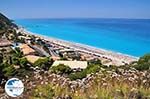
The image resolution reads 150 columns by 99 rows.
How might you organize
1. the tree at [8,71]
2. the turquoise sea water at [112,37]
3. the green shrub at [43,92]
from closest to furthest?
the green shrub at [43,92] < the tree at [8,71] < the turquoise sea water at [112,37]

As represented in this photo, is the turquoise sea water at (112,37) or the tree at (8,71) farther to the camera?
A: the turquoise sea water at (112,37)

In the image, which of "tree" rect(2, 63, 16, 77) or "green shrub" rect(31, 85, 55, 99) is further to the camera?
"tree" rect(2, 63, 16, 77)

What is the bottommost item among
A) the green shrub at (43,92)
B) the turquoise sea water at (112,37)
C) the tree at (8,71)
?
the turquoise sea water at (112,37)

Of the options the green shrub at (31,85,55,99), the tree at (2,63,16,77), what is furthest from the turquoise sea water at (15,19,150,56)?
the green shrub at (31,85,55,99)

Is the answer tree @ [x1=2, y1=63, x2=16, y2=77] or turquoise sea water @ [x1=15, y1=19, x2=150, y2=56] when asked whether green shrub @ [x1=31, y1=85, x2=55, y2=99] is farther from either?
turquoise sea water @ [x1=15, y1=19, x2=150, y2=56]

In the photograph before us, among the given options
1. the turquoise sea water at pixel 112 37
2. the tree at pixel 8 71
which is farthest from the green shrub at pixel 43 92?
the turquoise sea water at pixel 112 37

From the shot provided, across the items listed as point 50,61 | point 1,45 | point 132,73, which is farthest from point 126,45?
point 132,73

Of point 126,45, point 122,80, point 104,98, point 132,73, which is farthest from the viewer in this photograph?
point 126,45

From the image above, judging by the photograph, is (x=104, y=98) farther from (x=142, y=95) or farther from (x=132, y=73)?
A: (x=132, y=73)

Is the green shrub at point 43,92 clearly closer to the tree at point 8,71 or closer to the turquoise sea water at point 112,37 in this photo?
the tree at point 8,71

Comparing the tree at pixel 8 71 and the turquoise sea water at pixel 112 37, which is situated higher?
the tree at pixel 8 71

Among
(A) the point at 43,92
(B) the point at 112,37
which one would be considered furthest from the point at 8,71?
(B) the point at 112,37
